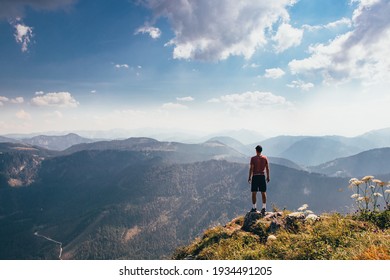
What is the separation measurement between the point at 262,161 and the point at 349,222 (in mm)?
5547

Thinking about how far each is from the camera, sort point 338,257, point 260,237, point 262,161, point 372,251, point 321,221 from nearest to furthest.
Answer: point 372,251 < point 338,257 < point 321,221 < point 260,237 < point 262,161

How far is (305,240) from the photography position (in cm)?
990

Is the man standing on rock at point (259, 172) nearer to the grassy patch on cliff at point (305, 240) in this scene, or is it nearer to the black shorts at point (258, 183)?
the black shorts at point (258, 183)

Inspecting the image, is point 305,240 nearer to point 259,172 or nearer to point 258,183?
point 258,183

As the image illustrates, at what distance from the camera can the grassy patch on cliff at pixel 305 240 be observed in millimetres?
8117

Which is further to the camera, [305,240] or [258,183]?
[258,183]

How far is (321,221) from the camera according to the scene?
38.4 feet

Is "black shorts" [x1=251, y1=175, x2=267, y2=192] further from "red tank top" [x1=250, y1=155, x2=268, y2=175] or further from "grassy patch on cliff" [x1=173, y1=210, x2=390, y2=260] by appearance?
"grassy patch on cliff" [x1=173, y1=210, x2=390, y2=260]

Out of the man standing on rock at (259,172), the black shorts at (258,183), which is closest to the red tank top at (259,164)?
the man standing on rock at (259,172)

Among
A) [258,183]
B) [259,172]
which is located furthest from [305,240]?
[259,172]

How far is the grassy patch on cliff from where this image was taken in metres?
8.12

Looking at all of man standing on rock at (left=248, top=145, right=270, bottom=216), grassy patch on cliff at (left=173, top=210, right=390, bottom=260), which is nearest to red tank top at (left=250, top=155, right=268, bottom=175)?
man standing on rock at (left=248, top=145, right=270, bottom=216)
